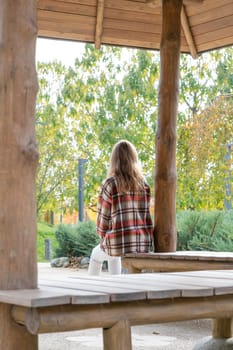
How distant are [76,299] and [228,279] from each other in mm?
1333

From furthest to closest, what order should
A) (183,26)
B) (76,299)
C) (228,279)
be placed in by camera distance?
(183,26) → (228,279) → (76,299)

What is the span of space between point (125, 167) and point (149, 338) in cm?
146

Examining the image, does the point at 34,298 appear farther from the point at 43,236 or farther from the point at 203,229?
the point at 43,236

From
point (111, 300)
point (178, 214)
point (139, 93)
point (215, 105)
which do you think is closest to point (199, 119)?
point (215, 105)

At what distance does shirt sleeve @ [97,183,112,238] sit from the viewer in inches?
275

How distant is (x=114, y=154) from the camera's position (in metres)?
6.98

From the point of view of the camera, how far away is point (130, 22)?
8508 mm

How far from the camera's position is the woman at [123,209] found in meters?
6.92

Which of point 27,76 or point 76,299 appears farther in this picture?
point 27,76

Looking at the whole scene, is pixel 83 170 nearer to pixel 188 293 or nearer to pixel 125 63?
pixel 125 63

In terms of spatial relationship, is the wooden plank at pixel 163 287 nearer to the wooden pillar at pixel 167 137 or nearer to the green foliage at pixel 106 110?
the wooden pillar at pixel 167 137

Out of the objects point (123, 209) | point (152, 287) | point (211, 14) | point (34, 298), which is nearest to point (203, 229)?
point (211, 14)

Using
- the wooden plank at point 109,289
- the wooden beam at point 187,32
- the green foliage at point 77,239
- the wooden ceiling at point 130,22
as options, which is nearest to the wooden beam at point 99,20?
the wooden ceiling at point 130,22

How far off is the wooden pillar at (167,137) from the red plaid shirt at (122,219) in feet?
1.34
